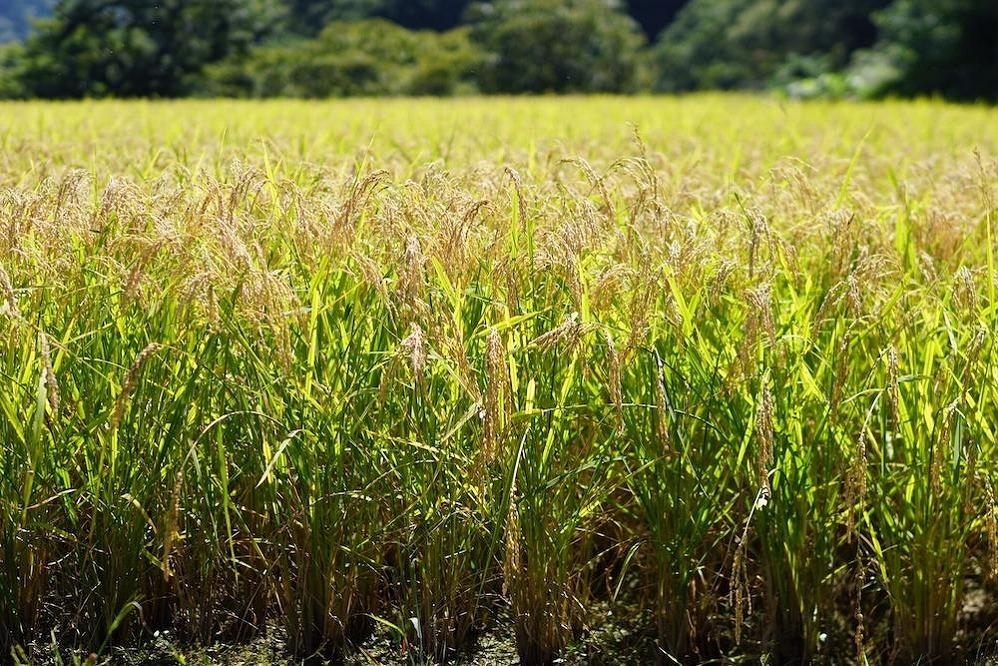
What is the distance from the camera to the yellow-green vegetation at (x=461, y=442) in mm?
2201

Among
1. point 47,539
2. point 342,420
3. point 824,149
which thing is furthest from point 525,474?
point 824,149

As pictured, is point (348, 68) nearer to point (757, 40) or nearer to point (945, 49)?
point (945, 49)

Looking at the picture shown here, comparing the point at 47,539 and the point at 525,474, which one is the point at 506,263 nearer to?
the point at 525,474

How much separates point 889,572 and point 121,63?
75.7ft

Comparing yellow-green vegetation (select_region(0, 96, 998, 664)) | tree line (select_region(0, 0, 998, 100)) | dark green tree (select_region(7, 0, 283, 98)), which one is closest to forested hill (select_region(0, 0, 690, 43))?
tree line (select_region(0, 0, 998, 100))

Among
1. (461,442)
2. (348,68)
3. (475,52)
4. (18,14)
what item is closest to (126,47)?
(348,68)

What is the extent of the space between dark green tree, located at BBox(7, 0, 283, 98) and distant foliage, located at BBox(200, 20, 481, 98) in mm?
608

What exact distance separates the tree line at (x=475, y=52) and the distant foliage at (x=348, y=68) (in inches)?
1.4

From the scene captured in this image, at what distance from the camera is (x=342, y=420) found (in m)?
2.19

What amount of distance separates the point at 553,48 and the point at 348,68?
5187mm

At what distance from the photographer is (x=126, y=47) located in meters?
22.9

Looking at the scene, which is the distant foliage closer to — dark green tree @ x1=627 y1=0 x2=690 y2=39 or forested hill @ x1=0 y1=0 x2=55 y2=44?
forested hill @ x1=0 y1=0 x2=55 y2=44

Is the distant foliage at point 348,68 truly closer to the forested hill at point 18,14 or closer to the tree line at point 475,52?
the tree line at point 475,52

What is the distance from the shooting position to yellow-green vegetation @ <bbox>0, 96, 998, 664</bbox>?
7.22 feet
